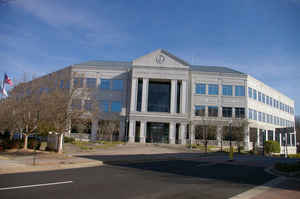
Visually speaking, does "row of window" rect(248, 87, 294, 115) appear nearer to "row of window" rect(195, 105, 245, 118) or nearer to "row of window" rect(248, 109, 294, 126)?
"row of window" rect(248, 109, 294, 126)

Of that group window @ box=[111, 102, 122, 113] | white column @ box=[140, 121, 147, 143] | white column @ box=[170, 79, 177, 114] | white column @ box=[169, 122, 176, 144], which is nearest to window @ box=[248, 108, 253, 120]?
white column @ box=[170, 79, 177, 114]

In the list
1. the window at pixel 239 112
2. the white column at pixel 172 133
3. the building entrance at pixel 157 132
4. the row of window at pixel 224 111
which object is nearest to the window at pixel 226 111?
the row of window at pixel 224 111

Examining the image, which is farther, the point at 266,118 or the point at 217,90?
the point at 266,118

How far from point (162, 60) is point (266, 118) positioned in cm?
2911

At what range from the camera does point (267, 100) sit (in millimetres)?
57250

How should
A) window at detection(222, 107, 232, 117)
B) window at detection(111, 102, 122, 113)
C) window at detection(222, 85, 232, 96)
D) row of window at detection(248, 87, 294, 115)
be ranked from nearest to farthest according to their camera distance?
window at detection(111, 102, 122, 113) < window at detection(222, 107, 232, 117) < window at detection(222, 85, 232, 96) < row of window at detection(248, 87, 294, 115)


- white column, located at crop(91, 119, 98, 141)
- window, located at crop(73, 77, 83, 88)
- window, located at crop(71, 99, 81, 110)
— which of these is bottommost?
white column, located at crop(91, 119, 98, 141)

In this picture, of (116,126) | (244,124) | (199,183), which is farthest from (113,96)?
(199,183)

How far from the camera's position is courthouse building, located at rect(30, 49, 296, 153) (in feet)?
143

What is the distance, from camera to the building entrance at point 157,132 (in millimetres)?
45719

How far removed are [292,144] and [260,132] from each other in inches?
803

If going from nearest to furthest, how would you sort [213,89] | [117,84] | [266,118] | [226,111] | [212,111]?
[212,111], [226,111], [117,84], [213,89], [266,118]

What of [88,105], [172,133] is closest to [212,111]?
[172,133]

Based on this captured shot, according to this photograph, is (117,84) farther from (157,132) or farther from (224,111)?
(224,111)
